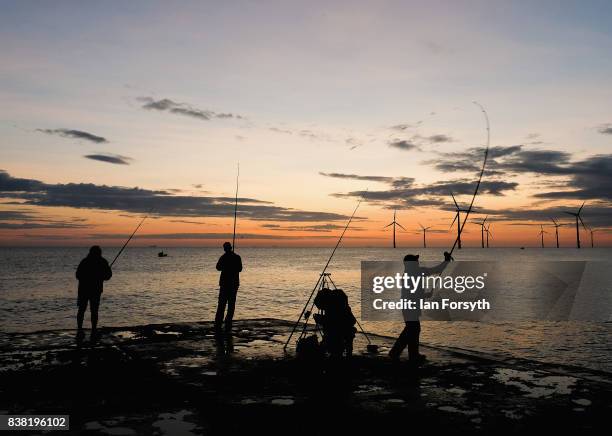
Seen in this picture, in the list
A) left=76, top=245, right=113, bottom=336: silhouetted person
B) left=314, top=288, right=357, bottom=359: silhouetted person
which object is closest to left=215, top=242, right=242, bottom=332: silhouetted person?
left=76, top=245, right=113, bottom=336: silhouetted person

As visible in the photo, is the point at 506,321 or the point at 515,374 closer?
the point at 515,374

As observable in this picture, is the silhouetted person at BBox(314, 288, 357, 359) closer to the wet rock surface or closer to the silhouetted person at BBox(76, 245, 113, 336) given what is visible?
the wet rock surface

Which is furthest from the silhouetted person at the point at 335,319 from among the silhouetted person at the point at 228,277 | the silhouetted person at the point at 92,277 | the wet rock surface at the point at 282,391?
the silhouetted person at the point at 92,277

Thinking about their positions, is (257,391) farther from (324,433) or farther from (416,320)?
(416,320)

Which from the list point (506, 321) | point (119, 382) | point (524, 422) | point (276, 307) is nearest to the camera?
point (524, 422)

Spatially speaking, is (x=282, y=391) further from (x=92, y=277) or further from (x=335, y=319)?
(x=92, y=277)

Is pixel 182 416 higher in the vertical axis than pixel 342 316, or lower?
lower

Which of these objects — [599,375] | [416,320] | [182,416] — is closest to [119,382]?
[182,416]

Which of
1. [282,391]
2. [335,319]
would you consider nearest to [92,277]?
[335,319]

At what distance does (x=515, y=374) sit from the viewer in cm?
855

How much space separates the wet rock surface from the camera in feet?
19.5

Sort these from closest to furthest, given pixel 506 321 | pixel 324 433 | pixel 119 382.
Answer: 1. pixel 324 433
2. pixel 119 382
3. pixel 506 321

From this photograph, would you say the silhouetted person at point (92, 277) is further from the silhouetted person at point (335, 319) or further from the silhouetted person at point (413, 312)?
the silhouetted person at point (413, 312)

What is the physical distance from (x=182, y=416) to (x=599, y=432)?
479 cm
